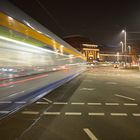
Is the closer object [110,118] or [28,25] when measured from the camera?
[110,118]

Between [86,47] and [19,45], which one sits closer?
[19,45]

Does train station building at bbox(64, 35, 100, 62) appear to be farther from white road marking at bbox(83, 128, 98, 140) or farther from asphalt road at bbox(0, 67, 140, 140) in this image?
white road marking at bbox(83, 128, 98, 140)

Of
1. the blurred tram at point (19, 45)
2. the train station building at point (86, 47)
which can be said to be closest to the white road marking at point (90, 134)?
the blurred tram at point (19, 45)

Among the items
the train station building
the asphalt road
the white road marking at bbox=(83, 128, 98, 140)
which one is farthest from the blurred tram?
the train station building

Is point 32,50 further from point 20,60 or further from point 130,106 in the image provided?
point 130,106

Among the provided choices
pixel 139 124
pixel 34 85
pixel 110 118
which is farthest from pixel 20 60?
pixel 139 124

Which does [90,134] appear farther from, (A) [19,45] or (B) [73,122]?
(A) [19,45]

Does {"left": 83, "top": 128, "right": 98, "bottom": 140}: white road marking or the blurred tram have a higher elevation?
the blurred tram

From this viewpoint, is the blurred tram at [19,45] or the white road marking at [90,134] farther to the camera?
the blurred tram at [19,45]

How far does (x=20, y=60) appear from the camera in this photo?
34.5ft

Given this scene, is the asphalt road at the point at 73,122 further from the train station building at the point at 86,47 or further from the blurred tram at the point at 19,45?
the train station building at the point at 86,47

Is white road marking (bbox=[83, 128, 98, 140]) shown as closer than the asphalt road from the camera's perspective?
Yes

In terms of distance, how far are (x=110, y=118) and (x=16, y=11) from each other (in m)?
4.61

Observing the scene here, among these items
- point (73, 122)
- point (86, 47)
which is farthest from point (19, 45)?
point (86, 47)
